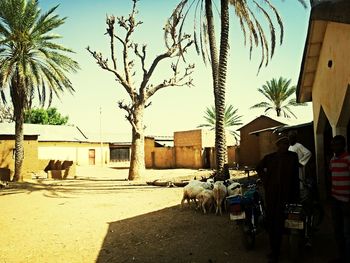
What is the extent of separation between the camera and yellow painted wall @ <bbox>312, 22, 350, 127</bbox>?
21.0ft

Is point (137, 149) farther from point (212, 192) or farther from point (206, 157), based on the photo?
point (206, 157)

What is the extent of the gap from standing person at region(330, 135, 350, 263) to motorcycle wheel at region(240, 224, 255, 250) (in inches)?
55.8

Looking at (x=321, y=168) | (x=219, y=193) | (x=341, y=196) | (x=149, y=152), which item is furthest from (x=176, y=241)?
(x=149, y=152)

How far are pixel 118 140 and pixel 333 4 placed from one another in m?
43.3

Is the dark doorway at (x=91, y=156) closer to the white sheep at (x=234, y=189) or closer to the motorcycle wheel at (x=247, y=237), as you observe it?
the white sheep at (x=234, y=189)

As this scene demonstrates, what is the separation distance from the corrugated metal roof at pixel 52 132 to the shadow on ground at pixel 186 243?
32.8 metres

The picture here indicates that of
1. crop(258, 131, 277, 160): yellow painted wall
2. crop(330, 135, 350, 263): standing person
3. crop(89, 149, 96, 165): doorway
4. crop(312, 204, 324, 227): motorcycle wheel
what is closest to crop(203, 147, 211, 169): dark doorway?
crop(258, 131, 277, 160): yellow painted wall

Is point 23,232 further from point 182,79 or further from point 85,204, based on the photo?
point 182,79

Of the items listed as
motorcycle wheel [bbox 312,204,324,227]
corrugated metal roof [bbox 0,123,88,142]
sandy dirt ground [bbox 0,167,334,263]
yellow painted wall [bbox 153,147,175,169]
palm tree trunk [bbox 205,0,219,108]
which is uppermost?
palm tree trunk [bbox 205,0,219,108]

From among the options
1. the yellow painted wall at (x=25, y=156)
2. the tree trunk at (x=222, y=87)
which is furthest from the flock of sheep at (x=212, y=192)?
the yellow painted wall at (x=25, y=156)

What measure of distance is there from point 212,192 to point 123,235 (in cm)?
286

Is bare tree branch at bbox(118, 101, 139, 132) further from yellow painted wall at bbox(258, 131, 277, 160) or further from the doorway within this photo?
the doorway

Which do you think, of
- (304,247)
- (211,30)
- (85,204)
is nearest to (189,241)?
(304,247)

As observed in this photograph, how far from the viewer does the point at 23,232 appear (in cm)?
809
